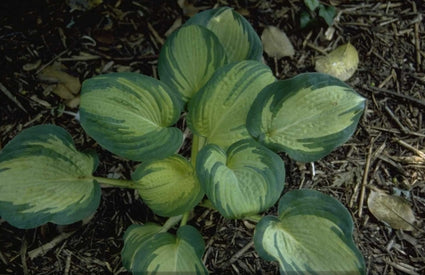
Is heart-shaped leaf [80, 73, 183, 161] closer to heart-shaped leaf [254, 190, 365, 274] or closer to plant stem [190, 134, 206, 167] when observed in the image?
plant stem [190, 134, 206, 167]

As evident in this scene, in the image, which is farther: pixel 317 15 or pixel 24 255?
pixel 317 15

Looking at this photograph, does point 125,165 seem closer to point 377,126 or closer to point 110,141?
point 110,141

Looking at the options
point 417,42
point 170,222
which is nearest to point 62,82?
point 170,222

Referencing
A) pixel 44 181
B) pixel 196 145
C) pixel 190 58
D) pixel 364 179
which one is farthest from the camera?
pixel 364 179

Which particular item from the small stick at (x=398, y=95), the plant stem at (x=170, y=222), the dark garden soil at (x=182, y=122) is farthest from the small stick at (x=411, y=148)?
the plant stem at (x=170, y=222)

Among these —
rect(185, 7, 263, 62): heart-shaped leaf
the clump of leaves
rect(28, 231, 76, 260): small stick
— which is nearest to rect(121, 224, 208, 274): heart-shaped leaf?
rect(28, 231, 76, 260): small stick

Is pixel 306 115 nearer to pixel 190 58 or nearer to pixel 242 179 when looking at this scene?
pixel 242 179
